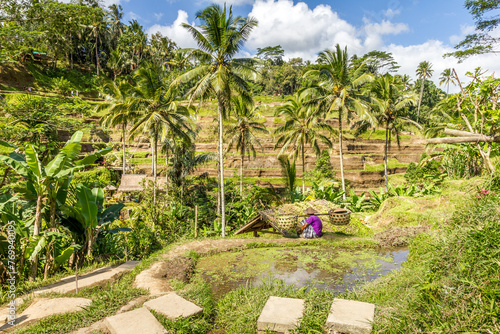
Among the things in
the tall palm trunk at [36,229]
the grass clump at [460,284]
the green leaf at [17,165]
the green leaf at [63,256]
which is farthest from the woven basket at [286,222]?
the green leaf at [17,165]

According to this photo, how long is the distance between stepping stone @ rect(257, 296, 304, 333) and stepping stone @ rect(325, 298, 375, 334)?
394 mm

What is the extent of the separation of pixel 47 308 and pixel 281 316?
3366mm

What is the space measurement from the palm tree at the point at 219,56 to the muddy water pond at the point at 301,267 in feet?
21.6

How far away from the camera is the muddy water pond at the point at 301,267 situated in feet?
18.5

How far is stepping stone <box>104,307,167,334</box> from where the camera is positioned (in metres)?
3.35

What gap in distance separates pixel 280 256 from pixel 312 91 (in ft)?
41.2

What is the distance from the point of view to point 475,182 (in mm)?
4055

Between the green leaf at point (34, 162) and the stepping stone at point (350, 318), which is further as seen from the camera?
the green leaf at point (34, 162)

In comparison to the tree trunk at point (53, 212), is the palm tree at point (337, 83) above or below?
above

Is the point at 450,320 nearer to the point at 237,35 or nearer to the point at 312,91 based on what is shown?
the point at 237,35

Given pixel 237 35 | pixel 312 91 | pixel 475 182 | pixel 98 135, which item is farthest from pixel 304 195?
pixel 98 135

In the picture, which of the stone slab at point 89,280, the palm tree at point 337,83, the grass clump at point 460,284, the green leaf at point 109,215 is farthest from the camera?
the palm tree at point 337,83

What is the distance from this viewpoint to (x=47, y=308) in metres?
4.16

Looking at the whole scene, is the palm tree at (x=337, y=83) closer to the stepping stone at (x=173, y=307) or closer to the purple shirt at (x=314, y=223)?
the purple shirt at (x=314, y=223)
